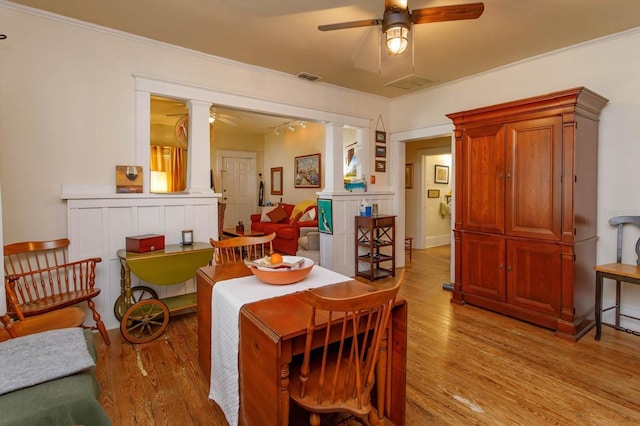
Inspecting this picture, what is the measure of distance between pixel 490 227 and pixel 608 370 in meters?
1.36

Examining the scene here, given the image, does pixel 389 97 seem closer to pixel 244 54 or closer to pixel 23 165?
pixel 244 54

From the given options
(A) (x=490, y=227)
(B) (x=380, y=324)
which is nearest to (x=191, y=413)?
(B) (x=380, y=324)

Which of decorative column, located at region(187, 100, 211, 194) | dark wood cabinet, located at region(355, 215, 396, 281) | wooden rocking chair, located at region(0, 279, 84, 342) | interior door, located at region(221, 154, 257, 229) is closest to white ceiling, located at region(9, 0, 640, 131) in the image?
decorative column, located at region(187, 100, 211, 194)

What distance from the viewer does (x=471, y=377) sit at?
6.94 feet

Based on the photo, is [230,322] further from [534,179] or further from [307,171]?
[307,171]

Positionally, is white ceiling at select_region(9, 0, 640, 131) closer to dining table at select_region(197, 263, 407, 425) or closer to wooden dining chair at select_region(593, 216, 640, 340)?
wooden dining chair at select_region(593, 216, 640, 340)

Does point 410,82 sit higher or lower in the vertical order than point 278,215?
higher

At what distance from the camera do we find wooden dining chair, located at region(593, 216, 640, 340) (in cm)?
248

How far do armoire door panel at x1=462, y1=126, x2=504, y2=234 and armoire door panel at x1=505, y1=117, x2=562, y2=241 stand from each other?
74 mm

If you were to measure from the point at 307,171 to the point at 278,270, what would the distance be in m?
5.15

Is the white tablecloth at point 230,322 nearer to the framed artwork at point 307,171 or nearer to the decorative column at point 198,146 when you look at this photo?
the decorative column at point 198,146

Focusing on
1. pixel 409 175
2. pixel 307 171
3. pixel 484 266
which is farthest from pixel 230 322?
pixel 409 175

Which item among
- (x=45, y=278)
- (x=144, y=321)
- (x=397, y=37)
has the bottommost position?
(x=144, y=321)

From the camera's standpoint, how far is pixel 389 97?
4785mm
